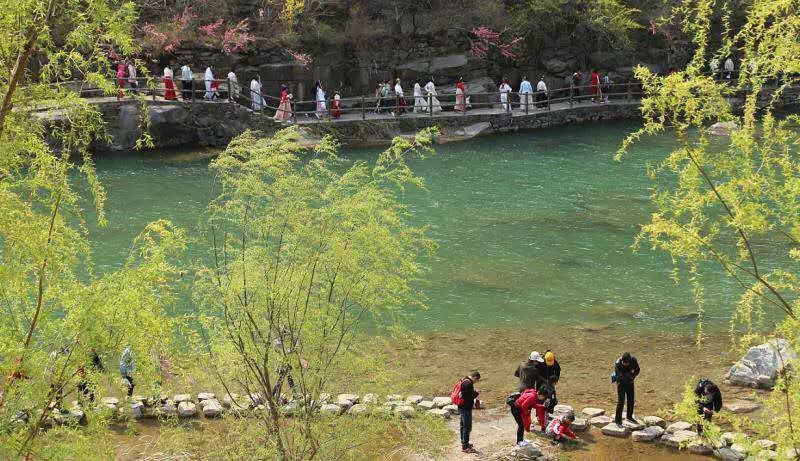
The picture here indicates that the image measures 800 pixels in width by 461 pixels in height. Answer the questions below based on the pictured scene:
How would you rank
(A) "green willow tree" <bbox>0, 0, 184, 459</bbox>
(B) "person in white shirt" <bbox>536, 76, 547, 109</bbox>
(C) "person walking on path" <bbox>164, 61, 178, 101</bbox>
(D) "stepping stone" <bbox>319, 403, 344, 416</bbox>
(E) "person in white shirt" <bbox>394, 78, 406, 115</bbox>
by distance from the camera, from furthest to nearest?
1. (B) "person in white shirt" <bbox>536, 76, 547, 109</bbox>
2. (E) "person in white shirt" <bbox>394, 78, 406, 115</bbox>
3. (C) "person walking on path" <bbox>164, 61, 178, 101</bbox>
4. (D) "stepping stone" <bbox>319, 403, 344, 416</bbox>
5. (A) "green willow tree" <bbox>0, 0, 184, 459</bbox>

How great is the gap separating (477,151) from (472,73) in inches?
315

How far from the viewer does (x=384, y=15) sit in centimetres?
4319

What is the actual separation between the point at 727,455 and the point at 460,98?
2762cm

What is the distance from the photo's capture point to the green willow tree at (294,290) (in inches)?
460

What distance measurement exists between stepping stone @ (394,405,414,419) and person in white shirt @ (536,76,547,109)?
2850cm

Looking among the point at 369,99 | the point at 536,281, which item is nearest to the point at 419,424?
the point at 536,281

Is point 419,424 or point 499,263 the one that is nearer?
point 419,424

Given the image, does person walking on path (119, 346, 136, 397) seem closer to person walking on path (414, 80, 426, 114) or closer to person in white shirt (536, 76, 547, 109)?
person walking on path (414, 80, 426, 114)

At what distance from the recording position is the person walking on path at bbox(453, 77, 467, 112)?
39625 mm

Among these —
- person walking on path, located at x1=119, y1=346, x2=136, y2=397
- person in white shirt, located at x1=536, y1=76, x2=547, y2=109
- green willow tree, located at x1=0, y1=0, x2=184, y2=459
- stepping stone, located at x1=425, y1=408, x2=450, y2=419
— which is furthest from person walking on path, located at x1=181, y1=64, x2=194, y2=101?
green willow tree, located at x1=0, y1=0, x2=184, y2=459

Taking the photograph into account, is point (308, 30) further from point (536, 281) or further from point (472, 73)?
point (536, 281)

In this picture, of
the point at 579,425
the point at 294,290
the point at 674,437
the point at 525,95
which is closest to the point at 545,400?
the point at 579,425

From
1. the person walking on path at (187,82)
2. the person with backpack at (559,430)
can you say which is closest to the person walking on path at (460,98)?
the person walking on path at (187,82)

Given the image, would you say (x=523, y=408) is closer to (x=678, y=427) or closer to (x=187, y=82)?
(x=678, y=427)
